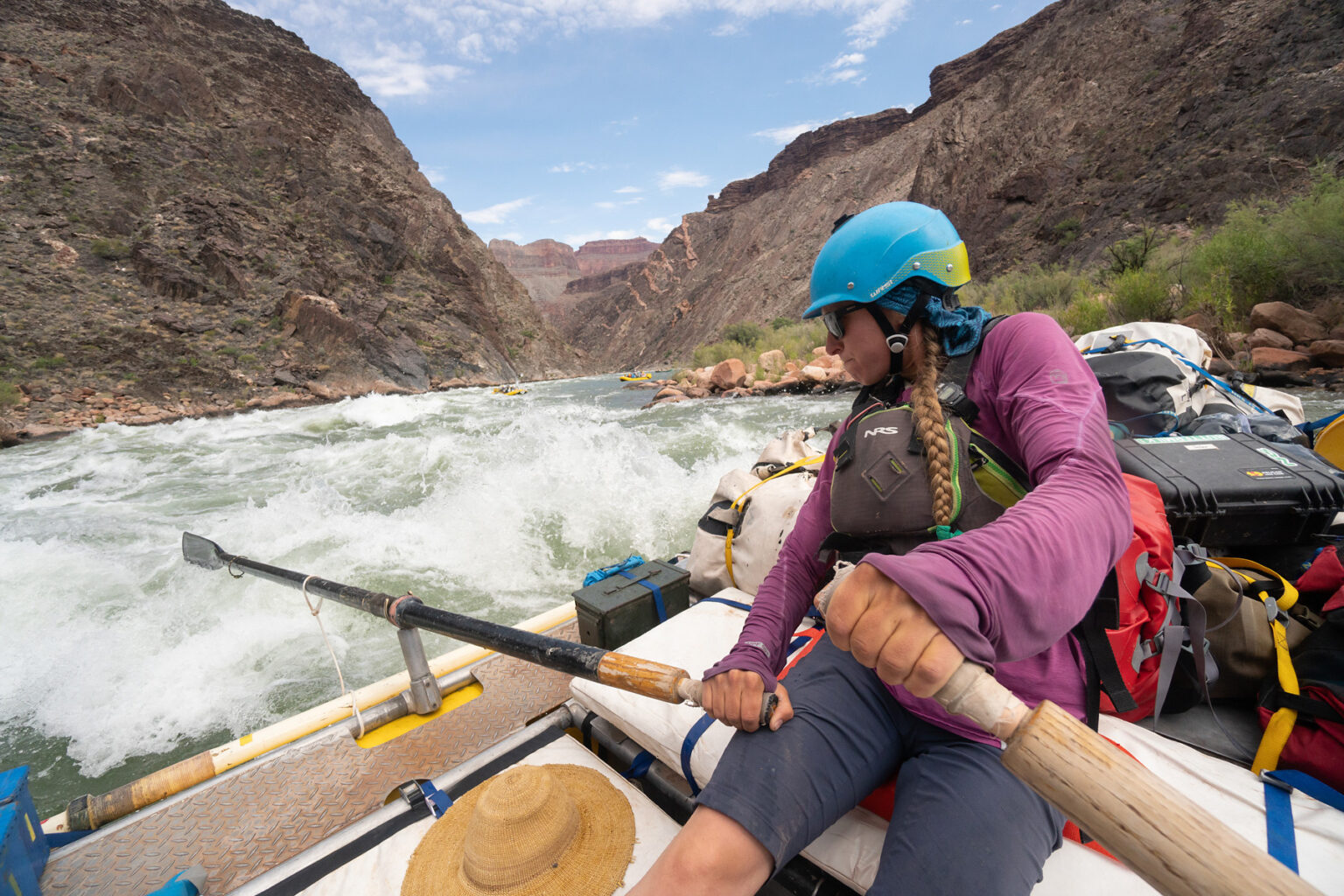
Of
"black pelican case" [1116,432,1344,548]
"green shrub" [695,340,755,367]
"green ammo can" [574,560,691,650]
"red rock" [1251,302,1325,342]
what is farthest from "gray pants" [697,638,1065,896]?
"green shrub" [695,340,755,367]

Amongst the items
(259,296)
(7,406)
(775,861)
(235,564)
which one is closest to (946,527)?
(775,861)

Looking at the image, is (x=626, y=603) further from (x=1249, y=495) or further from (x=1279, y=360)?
(x=1279, y=360)

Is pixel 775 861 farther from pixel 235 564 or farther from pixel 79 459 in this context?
pixel 79 459

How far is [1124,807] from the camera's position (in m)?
0.56

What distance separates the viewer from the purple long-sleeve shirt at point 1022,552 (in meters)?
0.73

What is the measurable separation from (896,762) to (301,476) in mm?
8728

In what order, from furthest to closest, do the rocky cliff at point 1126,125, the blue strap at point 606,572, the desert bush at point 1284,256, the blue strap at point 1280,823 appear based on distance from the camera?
the rocky cliff at point 1126,125 → the desert bush at point 1284,256 → the blue strap at point 606,572 → the blue strap at point 1280,823

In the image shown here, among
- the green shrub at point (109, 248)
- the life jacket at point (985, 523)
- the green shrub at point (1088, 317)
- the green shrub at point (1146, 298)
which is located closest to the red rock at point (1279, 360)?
the green shrub at point (1146, 298)

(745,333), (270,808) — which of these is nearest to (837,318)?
(270,808)

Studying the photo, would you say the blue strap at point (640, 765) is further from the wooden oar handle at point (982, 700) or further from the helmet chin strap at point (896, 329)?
the helmet chin strap at point (896, 329)

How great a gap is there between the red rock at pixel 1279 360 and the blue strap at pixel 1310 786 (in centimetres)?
1076

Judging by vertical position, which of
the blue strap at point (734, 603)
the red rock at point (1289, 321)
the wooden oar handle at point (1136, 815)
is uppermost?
the wooden oar handle at point (1136, 815)

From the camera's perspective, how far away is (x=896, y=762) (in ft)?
3.88

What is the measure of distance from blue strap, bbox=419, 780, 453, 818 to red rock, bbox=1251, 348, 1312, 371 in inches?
476
